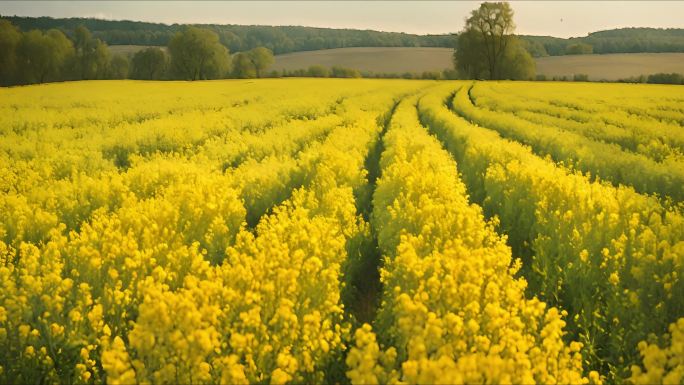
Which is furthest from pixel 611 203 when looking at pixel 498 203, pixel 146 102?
pixel 146 102

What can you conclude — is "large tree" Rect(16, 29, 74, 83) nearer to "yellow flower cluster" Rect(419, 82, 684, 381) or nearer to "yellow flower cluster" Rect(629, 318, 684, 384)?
"yellow flower cluster" Rect(419, 82, 684, 381)

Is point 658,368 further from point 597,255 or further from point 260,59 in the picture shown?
point 260,59

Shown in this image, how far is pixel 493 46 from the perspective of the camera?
253ft

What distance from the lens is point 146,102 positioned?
2781cm

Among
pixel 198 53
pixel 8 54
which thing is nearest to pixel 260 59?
pixel 198 53

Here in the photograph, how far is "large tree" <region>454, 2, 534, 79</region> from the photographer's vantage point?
249ft

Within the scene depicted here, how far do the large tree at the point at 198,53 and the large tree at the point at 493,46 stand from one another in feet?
119

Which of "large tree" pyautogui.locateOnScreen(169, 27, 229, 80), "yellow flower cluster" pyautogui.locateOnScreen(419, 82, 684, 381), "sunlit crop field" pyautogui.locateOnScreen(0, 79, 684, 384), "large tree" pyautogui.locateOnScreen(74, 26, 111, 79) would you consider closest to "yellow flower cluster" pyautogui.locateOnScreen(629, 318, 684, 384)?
"sunlit crop field" pyautogui.locateOnScreen(0, 79, 684, 384)

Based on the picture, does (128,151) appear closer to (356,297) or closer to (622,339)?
(356,297)

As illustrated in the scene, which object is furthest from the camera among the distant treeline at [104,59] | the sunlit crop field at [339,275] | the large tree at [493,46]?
the large tree at [493,46]

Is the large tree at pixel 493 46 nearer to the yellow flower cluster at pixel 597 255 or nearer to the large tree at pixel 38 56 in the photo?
the large tree at pixel 38 56

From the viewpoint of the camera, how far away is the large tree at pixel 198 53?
79.0 meters

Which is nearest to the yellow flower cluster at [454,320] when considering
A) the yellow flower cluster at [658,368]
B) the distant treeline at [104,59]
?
the yellow flower cluster at [658,368]

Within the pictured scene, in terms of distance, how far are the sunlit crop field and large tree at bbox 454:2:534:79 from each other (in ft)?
232
